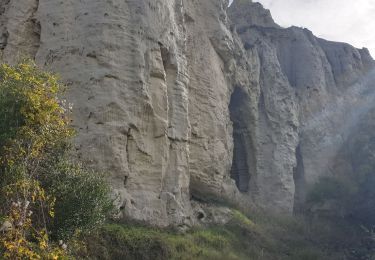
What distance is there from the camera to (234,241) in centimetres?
2034

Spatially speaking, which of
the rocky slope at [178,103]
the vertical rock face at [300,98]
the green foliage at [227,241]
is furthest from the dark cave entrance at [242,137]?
the green foliage at [227,241]

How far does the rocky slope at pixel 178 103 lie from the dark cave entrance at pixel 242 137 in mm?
68

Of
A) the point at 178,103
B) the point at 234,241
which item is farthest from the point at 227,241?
the point at 178,103

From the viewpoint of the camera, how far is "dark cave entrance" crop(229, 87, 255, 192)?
3212 cm

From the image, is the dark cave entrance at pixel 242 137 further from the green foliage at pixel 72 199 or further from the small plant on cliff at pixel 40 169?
the green foliage at pixel 72 199

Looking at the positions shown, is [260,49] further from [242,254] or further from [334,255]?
[242,254]

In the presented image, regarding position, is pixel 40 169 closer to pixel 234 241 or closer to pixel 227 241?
pixel 227 241

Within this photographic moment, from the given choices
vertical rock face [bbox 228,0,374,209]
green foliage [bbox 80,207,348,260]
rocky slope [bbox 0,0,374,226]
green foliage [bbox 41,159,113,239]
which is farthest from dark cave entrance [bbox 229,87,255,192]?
green foliage [bbox 41,159,113,239]

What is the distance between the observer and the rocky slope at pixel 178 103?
1728cm

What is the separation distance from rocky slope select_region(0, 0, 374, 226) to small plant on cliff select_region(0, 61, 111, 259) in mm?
2487

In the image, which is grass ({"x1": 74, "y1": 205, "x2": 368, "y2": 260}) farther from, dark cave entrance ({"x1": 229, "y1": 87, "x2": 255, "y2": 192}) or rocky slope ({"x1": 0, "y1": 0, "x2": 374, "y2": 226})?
dark cave entrance ({"x1": 229, "y1": 87, "x2": 255, "y2": 192})

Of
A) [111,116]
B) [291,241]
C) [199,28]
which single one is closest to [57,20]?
[111,116]

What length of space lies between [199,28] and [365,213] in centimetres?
1541

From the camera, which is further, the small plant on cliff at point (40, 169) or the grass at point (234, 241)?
the grass at point (234, 241)
